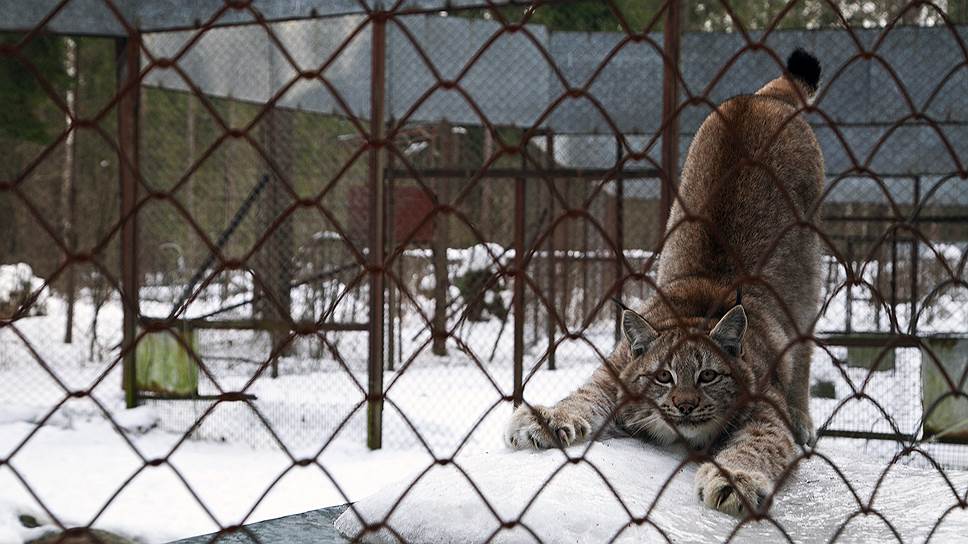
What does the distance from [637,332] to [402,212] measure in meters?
6.97

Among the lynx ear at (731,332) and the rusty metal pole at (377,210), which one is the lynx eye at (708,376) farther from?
the rusty metal pole at (377,210)

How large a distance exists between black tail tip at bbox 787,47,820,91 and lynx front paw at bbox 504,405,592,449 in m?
2.01

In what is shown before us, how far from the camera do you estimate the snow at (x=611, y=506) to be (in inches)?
93.5

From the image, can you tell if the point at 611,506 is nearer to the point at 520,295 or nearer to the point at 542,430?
the point at 542,430

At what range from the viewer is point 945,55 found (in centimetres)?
764

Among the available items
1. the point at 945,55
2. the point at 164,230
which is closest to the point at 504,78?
the point at 945,55

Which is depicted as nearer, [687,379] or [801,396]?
[687,379]

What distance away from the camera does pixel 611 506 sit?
2.46 metres

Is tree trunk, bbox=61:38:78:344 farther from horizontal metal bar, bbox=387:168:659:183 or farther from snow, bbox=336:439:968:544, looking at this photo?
snow, bbox=336:439:968:544

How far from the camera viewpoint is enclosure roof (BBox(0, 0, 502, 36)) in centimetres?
613

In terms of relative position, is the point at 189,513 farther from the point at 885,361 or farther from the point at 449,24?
the point at 885,361

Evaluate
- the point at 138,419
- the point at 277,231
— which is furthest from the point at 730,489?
the point at 277,231

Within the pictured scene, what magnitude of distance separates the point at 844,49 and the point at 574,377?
3884mm

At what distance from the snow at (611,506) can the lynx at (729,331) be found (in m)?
0.11
